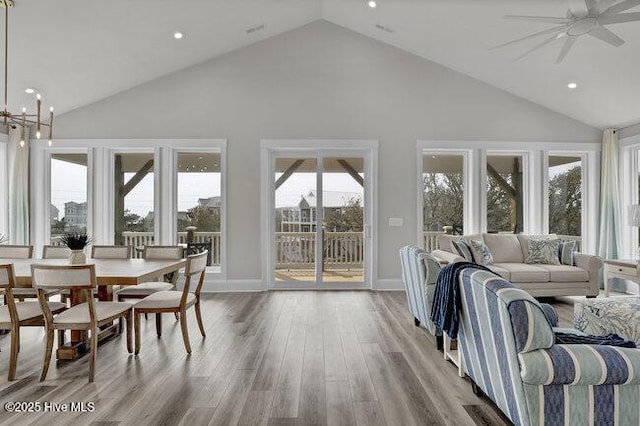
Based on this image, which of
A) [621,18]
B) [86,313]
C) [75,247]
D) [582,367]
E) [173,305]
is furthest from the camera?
[75,247]

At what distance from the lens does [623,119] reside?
18.3 ft

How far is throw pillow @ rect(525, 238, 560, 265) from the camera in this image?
5.29 meters

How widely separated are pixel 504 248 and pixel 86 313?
5369 mm

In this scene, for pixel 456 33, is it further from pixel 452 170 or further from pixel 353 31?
pixel 452 170

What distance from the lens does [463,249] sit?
201 inches

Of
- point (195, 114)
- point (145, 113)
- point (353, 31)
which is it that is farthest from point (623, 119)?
point (145, 113)

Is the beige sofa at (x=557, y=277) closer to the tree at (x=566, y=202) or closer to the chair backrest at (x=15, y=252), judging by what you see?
the tree at (x=566, y=202)

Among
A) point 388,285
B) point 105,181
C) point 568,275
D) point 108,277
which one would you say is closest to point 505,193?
point 568,275

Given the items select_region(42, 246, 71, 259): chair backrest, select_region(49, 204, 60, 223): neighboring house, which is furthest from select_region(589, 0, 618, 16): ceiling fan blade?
select_region(49, 204, 60, 223): neighboring house

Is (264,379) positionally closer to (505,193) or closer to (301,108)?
(301,108)

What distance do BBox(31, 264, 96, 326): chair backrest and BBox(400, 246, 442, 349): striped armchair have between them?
277 cm

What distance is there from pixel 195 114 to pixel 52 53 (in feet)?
6.33

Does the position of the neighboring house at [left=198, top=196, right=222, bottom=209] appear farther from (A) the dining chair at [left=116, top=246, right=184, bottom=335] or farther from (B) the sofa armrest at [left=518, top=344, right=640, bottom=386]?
(B) the sofa armrest at [left=518, top=344, right=640, bottom=386]

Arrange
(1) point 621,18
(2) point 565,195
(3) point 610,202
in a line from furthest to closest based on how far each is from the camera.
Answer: (2) point 565,195, (3) point 610,202, (1) point 621,18
